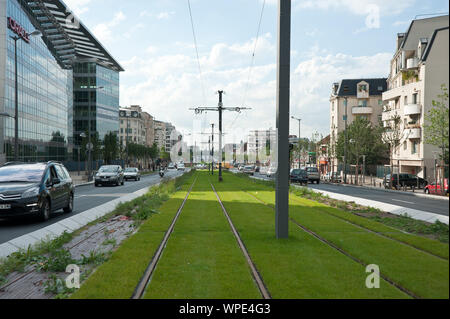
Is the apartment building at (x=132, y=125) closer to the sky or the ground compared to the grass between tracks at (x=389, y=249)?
closer to the sky

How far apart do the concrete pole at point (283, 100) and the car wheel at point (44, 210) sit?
7754 mm

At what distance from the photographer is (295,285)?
571 cm

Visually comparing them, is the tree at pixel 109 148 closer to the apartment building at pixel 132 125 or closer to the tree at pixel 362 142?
the tree at pixel 362 142

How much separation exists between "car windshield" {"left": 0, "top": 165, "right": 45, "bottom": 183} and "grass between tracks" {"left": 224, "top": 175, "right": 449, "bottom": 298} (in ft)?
26.1

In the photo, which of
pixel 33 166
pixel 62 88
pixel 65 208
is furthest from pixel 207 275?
pixel 62 88

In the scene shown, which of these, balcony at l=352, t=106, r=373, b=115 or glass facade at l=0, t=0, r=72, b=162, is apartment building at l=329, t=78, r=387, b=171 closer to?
balcony at l=352, t=106, r=373, b=115

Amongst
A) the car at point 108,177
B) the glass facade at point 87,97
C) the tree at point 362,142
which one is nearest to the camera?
the car at point 108,177

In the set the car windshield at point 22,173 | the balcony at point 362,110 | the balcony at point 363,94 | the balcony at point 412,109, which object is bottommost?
the car windshield at point 22,173

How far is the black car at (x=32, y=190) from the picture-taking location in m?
12.3

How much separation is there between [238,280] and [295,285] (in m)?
0.84

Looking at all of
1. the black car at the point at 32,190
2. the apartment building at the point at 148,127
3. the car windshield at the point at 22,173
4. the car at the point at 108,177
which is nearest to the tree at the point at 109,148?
the car at the point at 108,177

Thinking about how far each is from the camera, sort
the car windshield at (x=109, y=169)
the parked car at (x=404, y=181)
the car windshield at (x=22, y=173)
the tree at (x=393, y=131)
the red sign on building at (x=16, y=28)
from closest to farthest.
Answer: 1. the car windshield at (x=22, y=173)
2. the car windshield at (x=109, y=169)
3. the parked car at (x=404, y=181)
4. the tree at (x=393, y=131)
5. the red sign on building at (x=16, y=28)
